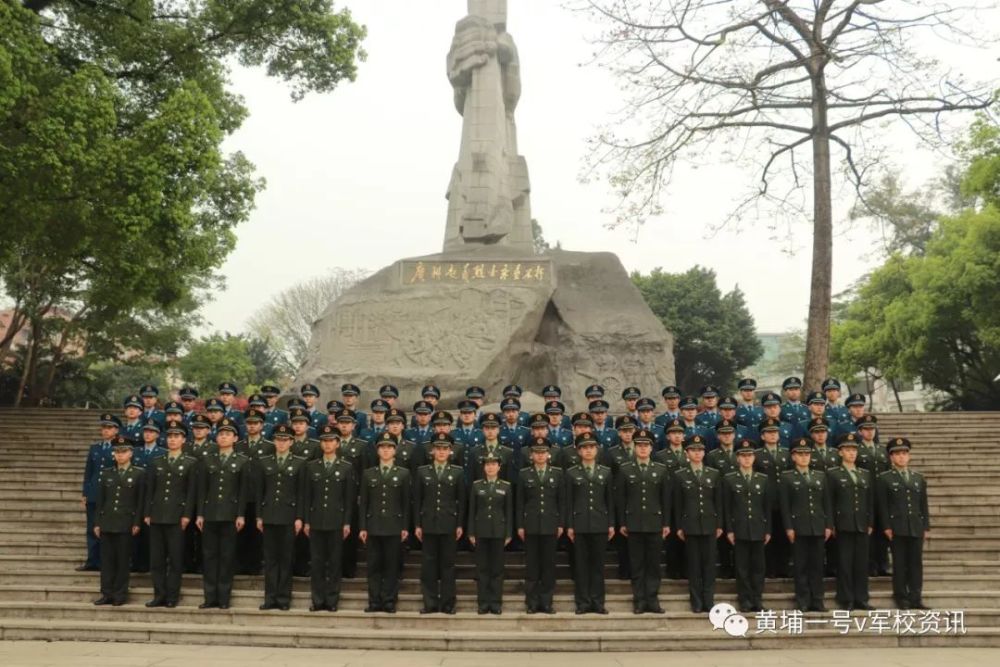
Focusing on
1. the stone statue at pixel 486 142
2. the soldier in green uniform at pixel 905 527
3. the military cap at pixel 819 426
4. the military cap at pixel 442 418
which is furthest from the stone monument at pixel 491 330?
the soldier in green uniform at pixel 905 527

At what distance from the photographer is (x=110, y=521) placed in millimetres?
5621

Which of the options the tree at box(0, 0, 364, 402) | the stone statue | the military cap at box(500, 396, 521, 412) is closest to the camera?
the military cap at box(500, 396, 521, 412)

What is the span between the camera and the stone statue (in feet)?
35.3

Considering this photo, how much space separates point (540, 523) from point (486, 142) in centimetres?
665

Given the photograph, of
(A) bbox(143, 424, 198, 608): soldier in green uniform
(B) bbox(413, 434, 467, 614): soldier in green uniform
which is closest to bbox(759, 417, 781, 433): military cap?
(B) bbox(413, 434, 467, 614): soldier in green uniform

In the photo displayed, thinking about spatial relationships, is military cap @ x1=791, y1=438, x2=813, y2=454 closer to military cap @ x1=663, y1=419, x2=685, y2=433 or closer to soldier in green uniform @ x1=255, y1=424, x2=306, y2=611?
military cap @ x1=663, y1=419, x2=685, y2=433

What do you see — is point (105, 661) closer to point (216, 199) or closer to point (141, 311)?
point (216, 199)

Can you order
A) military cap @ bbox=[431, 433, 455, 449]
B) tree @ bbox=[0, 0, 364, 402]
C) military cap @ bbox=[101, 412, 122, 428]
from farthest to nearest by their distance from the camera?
tree @ bbox=[0, 0, 364, 402], military cap @ bbox=[101, 412, 122, 428], military cap @ bbox=[431, 433, 455, 449]

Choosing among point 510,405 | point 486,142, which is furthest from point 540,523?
point 486,142

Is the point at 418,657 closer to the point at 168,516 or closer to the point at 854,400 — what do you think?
the point at 168,516

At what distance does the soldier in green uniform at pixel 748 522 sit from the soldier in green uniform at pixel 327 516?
8.56 feet

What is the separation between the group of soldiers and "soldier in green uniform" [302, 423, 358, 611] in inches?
0.4

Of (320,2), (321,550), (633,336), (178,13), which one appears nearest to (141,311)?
(178,13)

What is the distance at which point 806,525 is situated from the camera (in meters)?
5.57
